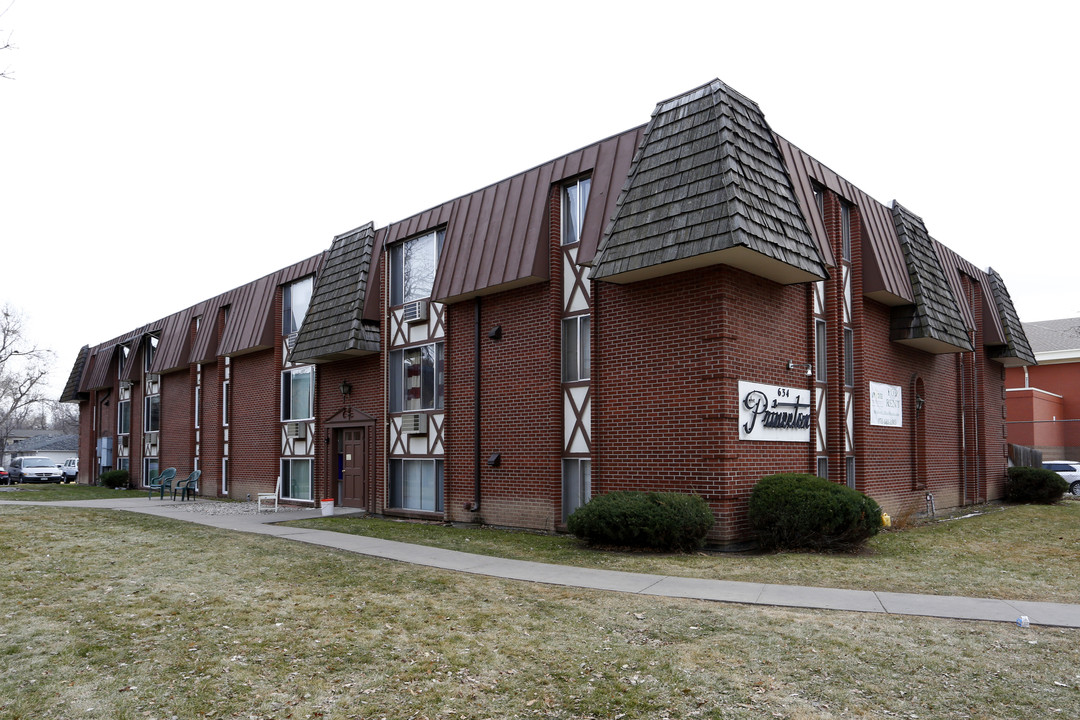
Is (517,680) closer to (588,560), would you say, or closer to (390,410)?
(588,560)

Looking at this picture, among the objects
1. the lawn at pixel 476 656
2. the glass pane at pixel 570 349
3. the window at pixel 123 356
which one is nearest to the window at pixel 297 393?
the glass pane at pixel 570 349

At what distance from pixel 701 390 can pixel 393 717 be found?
8395 millimetres

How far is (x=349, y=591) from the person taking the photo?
898 centimetres

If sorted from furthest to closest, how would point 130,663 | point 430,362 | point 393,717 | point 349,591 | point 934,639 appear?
point 430,362, point 349,591, point 934,639, point 130,663, point 393,717

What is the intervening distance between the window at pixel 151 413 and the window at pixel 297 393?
12.4m

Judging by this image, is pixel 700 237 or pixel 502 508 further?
pixel 502 508

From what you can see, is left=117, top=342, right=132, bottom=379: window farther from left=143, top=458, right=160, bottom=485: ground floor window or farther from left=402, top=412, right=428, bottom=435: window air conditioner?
left=402, top=412, right=428, bottom=435: window air conditioner

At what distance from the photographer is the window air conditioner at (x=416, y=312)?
18.0 meters

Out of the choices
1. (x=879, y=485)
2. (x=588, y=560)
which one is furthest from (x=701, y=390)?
(x=879, y=485)

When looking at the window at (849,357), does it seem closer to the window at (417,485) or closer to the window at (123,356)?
the window at (417,485)

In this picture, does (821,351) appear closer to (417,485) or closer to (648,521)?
(648,521)

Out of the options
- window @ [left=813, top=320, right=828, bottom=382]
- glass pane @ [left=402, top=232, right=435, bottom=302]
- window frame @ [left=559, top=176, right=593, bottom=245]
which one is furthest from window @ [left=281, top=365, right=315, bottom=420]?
window @ [left=813, top=320, right=828, bottom=382]

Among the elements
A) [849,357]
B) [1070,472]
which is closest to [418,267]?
[849,357]

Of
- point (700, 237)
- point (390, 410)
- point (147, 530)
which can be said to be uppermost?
point (700, 237)
